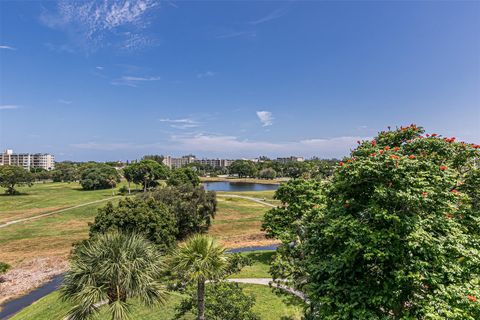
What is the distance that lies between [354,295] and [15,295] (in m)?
27.9

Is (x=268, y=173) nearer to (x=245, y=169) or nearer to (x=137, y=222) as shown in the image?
(x=245, y=169)

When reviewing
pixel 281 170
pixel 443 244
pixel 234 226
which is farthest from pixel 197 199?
pixel 281 170

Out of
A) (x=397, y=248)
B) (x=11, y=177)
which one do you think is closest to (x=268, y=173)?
(x=11, y=177)

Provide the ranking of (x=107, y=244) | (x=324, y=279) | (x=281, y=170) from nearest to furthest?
1. (x=324, y=279)
2. (x=107, y=244)
3. (x=281, y=170)

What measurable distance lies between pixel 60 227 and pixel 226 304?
140 ft

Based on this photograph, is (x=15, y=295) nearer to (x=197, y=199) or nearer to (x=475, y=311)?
(x=197, y=199)

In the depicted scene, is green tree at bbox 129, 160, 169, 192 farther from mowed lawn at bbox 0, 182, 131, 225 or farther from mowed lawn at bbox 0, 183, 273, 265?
mowed lawn at bbox 0, 183, 273, 265

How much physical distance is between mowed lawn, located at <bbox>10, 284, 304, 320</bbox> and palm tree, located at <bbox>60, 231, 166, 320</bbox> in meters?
4.79

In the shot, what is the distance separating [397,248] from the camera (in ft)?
23.6

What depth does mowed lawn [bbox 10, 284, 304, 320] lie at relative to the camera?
Answer: 14980 millimetres

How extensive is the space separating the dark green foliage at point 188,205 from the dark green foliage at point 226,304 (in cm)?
2166

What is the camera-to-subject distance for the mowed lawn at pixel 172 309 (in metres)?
15.0

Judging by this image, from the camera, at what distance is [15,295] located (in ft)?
72.9

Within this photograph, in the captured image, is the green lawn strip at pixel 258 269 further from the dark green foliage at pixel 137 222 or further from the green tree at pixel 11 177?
the green tree at pixel 11 177
